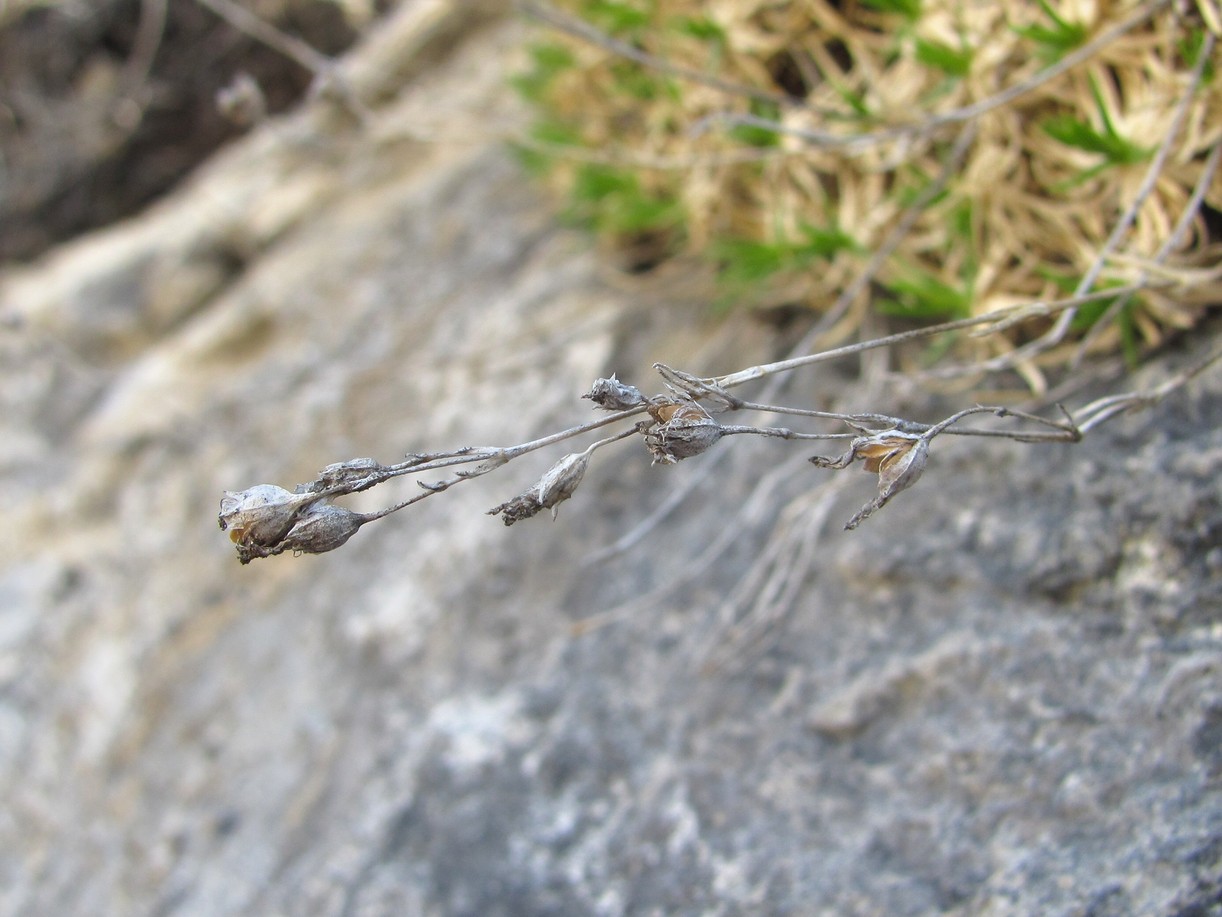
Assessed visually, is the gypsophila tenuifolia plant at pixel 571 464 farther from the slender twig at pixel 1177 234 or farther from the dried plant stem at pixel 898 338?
the slender twig at pixel 1177 234

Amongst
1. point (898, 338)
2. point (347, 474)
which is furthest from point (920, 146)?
point (347, 474)

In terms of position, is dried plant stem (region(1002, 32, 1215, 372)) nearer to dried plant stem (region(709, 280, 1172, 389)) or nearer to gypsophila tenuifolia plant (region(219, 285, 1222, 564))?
dried plant stem (region(709, 280, 1172, 389))

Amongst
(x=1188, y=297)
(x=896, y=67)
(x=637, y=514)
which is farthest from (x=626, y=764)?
(x=896, y=67)

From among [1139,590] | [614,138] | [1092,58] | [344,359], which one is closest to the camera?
[1139,590]

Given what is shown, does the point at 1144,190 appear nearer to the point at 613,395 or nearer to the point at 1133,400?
the point at 1133,400

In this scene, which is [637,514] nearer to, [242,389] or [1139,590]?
[1139,590]

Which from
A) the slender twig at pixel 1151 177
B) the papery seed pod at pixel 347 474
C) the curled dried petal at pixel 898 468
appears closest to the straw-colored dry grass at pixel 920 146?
the slender twig at pixel 1151 177
